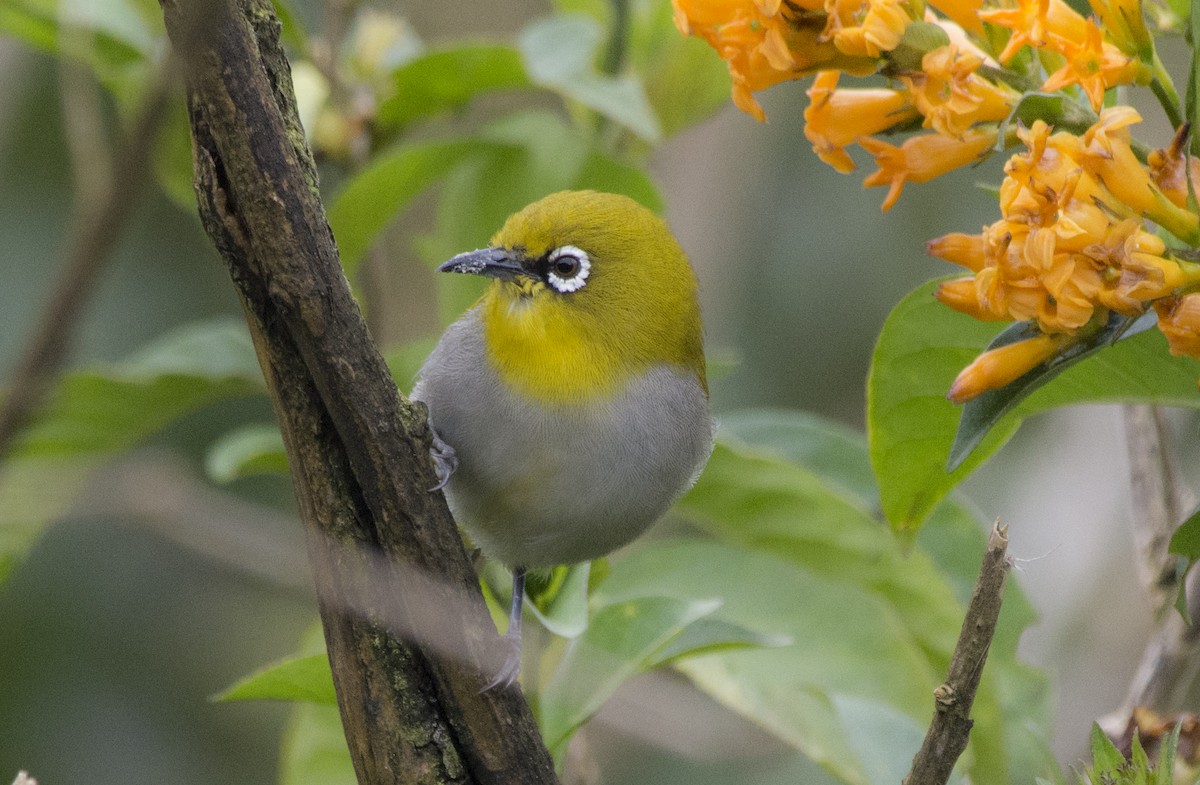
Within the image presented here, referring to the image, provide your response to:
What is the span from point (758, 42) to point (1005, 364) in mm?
568

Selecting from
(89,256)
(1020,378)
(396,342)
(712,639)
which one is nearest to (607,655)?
(712,639)

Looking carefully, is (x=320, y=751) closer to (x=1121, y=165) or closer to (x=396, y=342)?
(x=1121, y=165)

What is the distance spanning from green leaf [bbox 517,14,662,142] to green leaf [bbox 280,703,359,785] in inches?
58.2

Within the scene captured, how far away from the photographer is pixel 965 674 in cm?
180

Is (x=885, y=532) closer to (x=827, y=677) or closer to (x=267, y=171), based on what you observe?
(x=827, y=677)

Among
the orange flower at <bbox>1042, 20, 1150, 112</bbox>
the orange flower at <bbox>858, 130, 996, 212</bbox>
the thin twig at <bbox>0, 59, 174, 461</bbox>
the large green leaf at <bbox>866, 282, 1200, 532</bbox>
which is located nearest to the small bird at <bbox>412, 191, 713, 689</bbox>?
the large green leaf at <bbox>866, 282, 1200, 532</bbox>

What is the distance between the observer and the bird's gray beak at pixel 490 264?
9.50ft

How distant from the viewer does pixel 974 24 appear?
6.40 feet

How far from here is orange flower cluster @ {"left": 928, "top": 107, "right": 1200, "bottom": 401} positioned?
1.71 metres

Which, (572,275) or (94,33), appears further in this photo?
(94,33)

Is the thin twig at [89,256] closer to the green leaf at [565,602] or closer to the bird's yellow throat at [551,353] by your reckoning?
the green leaf at [565,602]

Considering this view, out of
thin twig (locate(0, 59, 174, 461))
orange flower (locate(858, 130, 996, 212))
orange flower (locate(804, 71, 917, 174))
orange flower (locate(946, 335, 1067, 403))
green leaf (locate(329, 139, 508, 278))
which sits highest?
Result: thin twig (locate(0, 59, 174, 461))

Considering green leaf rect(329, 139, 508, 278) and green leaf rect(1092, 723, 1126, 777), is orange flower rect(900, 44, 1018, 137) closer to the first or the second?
green leaf rect(1092, 723, 1126, 777)

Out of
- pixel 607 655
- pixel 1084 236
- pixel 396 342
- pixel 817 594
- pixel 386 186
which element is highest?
pixel 1084 236
